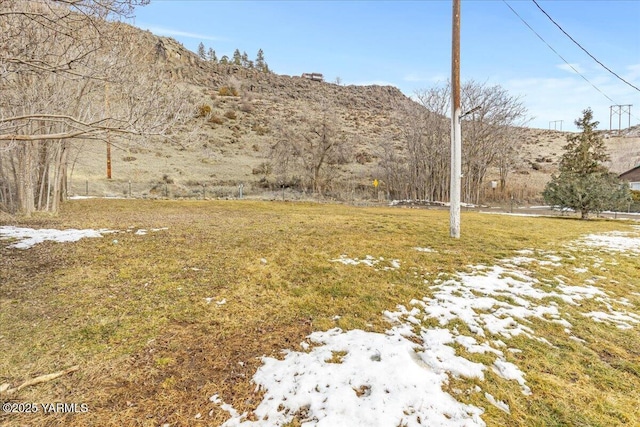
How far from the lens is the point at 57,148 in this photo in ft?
34.1

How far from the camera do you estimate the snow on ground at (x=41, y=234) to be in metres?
6.17

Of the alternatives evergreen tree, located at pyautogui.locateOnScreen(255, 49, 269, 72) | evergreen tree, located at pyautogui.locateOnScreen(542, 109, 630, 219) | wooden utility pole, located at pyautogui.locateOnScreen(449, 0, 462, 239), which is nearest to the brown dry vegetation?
wooden utility pole, located at pyautogui.locateOnScreen(449, 0, 462, 239)

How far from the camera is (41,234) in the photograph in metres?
6.80

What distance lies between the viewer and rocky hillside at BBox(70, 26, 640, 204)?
20.6 meters

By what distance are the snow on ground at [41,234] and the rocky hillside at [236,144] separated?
1998mm

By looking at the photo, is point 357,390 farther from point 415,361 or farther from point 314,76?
point 314,76

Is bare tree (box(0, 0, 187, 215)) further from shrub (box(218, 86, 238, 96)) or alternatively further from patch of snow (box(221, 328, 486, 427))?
shrub (box(218, 86, 238, 96))

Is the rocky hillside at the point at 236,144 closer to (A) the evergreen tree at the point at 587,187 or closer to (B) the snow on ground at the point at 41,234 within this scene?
(B) the snow on ground at the point at 41,234

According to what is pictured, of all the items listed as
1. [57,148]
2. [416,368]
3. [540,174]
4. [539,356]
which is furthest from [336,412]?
[540,174]

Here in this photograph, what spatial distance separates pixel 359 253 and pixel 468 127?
21.2 m

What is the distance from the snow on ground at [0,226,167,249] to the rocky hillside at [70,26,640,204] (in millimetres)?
1998

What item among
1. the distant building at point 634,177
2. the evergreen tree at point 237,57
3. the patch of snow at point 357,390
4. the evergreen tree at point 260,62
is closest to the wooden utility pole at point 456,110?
the patch of snow at point 357,390

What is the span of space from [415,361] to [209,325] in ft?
6.97

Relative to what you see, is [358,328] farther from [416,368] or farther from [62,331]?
[62,331]
